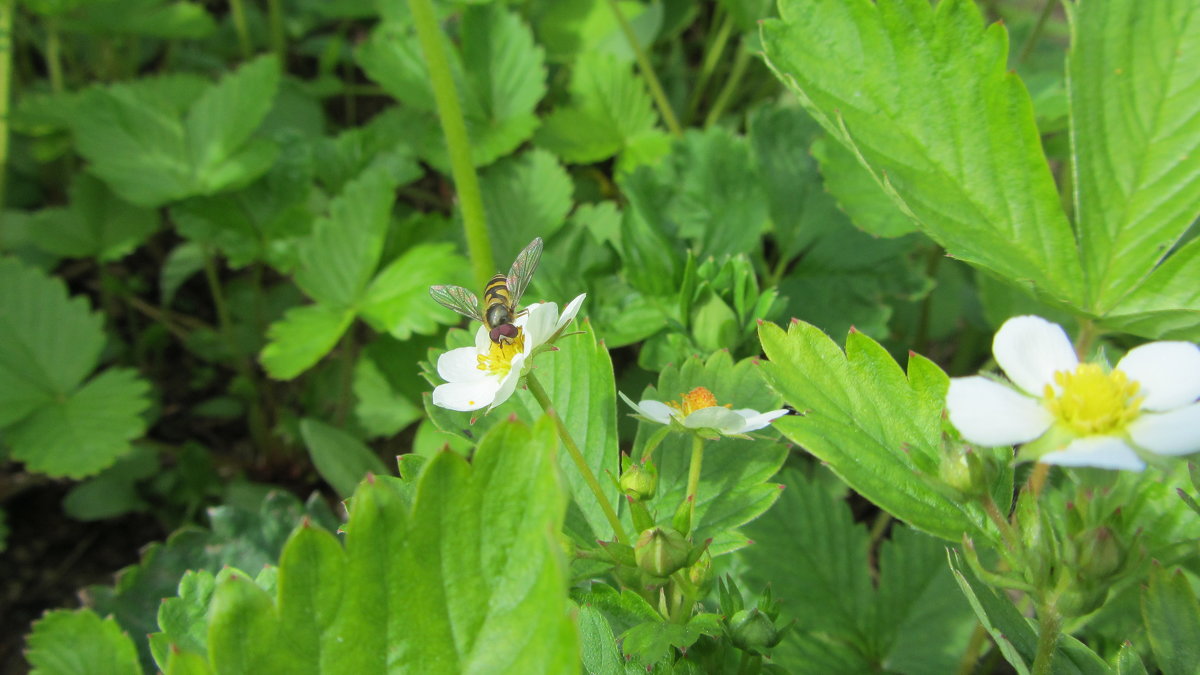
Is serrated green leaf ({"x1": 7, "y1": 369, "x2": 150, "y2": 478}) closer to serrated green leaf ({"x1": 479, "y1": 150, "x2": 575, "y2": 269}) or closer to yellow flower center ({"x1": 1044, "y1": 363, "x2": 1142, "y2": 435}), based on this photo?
serrated green leaf ({"x1": 479, "y1": 150, "x2": 575, "y2": 269})

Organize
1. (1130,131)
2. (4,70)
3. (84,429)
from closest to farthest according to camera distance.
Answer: (1130,131) → (84,429) → (4,70)

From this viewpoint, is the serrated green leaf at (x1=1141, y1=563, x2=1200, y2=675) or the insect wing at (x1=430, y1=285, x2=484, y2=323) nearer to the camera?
the serrated green leaf at (x1=1141, y1=563, x2=1200, y2=675)

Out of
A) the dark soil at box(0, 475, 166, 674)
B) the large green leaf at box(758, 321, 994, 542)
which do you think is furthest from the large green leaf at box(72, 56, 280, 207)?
the large green leaf at box(758, 321, 994, 542)

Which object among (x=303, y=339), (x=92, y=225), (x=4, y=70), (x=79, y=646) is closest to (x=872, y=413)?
(x=303, y=339)

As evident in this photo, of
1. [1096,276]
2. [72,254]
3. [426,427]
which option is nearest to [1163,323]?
[1096,276]

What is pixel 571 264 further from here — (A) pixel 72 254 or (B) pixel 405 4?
(A) pixel 72 254

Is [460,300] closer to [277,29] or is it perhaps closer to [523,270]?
[523,270]
